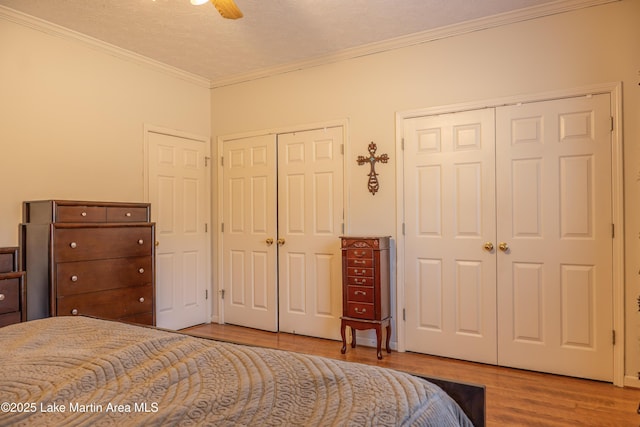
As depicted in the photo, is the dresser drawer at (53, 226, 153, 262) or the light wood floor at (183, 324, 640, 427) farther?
the dresser drawer at (53, 226, 153, 262)

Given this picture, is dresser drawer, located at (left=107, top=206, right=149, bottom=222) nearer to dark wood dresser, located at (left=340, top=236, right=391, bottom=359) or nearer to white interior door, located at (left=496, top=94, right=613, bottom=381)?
dark wood dresser, located at (left=340, top=236, right=391, bottom=359)

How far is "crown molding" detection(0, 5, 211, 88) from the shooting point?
10.3 feet

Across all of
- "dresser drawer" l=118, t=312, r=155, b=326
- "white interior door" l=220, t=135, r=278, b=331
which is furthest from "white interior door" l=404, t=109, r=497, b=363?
"dresser drawer" l=118, t=312, r=155, b=326

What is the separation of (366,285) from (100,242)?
2.14 m

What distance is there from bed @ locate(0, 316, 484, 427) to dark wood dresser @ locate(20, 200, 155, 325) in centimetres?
173

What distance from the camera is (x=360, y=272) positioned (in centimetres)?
352

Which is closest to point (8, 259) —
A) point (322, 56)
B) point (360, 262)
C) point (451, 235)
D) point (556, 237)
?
point (360, 262)

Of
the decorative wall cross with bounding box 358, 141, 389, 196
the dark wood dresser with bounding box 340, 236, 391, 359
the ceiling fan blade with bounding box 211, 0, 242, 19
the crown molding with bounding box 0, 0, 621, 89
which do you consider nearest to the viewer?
the ceiling fan blade with bounding box 211, 0, 242, 19

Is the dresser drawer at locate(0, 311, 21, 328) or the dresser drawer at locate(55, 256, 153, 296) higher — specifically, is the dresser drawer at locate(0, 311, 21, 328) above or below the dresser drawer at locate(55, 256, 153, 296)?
below

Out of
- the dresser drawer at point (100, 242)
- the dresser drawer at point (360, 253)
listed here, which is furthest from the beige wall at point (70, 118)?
the dresser drawer at point (360, 253)

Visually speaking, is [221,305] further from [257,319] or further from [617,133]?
[617,133]

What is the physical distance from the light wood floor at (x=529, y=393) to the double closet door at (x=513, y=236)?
0.44ft

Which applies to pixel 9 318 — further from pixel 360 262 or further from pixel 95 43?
pixel 360 262

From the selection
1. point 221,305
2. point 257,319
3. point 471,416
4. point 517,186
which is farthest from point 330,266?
point 471,416
